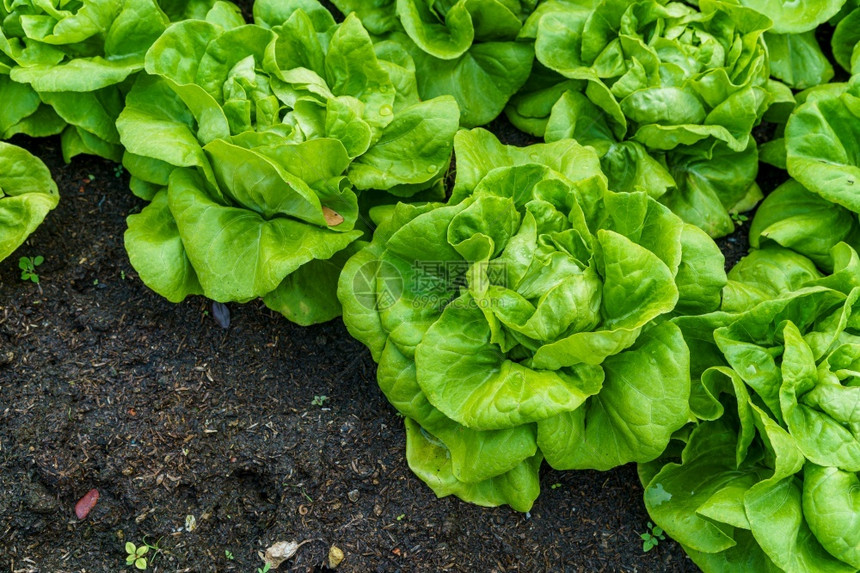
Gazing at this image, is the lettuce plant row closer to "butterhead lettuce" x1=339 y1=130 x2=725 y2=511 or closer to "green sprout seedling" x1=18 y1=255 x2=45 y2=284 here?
"butterhead lettuce" x1=339 y1=130 x2=725 y2=511

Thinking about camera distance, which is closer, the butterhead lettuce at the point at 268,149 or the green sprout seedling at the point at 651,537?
the butterhead lettuce at the point at 268,149

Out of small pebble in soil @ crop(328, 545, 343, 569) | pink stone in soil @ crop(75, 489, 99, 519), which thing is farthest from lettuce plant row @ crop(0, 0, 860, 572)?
pink stone in soil @ crop(75, 489, 99, 519)

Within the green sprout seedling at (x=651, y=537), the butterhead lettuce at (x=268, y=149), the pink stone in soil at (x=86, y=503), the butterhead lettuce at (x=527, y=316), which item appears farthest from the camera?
the green sprout seedling at (x=651, y=537)

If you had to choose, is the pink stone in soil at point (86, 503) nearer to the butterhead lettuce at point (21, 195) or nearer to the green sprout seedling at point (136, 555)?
the green sprout seedling at point (136, 555)

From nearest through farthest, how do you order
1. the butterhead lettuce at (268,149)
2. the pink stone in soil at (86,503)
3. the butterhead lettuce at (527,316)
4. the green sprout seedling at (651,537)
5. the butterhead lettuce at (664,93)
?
1. the butterhead lettuce at (527,316)
2. the butterhead lettuce at (268,149)
3. the pink stone in soil at (86,503)
4. the green sprout seedling at (651,537)
5. the butterhead lettuce at (664,93)

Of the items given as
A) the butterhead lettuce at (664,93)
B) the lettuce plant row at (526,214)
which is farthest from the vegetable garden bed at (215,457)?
the butterhead lettuce at (664,93)

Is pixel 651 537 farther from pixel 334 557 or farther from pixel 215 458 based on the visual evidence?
pixel 215 458
